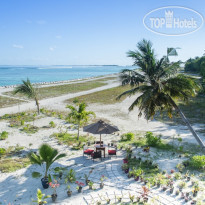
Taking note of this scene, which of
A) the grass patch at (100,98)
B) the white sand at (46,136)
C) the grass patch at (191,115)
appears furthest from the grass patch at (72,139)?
the grass patch at (100,98)

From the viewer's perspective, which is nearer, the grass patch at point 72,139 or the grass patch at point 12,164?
the grass patch at point 12,164

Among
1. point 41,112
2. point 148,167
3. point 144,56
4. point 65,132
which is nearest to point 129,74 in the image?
point 144,56

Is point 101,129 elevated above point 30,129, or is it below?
above

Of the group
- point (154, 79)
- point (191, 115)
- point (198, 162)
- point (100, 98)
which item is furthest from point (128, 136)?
point (100, 98)

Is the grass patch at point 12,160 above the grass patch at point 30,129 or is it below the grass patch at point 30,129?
below

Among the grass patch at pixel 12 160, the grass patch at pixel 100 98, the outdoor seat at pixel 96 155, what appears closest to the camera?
the grass patch at pixel 12 160

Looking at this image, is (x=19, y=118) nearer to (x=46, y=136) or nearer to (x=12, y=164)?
(x=46, y=136)

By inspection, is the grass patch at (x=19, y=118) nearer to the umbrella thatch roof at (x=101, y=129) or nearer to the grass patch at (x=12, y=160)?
the grass patch at (x=12, y=160)
